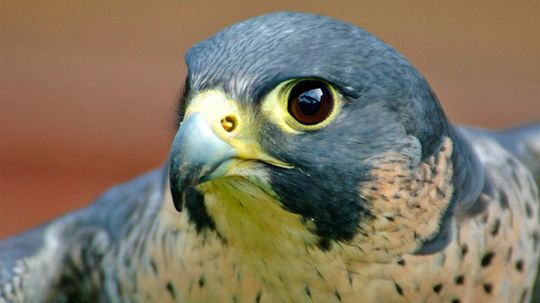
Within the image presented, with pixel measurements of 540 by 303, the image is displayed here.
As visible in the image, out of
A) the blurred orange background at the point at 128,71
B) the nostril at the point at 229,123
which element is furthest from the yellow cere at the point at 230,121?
the blurred orange background at the point at 128,71

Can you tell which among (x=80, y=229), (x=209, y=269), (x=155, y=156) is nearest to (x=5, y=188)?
(x=155, y=156)

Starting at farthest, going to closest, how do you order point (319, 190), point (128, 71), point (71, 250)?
point (128, 71), point (71, 250), point (319, 190)

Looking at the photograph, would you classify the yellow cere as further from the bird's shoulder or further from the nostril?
the bird's shoulder

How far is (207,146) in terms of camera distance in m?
2.02

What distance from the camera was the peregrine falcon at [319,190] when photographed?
6.84 ft

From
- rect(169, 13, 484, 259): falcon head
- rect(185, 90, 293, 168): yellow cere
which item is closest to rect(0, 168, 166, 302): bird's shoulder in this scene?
rect(169, 13, 484, 259): falcon head

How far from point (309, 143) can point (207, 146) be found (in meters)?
0.22

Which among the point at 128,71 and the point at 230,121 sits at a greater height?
the point at 230,121

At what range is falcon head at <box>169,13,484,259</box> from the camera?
207cm

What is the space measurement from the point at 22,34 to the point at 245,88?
3.83 m

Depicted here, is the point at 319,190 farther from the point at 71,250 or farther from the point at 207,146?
the point at 71,250

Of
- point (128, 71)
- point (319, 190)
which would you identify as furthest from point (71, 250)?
point (128, 71)

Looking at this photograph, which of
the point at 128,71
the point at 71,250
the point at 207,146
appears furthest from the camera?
the point at 128,71

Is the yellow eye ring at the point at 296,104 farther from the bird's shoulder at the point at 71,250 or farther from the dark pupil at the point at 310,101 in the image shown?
the bird's shoulder at the point at 71,250
